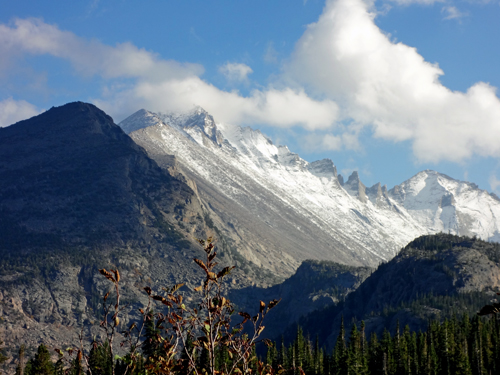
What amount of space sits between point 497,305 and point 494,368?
343 feet

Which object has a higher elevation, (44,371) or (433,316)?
(433,316)

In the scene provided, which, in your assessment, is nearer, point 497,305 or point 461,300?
point 497,305

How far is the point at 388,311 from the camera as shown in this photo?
646 ft

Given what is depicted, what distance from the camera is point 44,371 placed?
88.6 meters

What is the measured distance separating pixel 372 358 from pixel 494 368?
23734 millimetres

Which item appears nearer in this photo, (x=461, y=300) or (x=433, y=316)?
(x=433, y=316)

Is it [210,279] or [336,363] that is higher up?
[210,279]

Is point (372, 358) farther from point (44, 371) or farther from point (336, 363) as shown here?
point (44, 371)

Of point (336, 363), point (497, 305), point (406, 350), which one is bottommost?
point (336, 363)

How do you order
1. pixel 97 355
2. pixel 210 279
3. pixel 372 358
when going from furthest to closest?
1. pixel 372 358
2. pixel 97 355
3. pixel 210 279

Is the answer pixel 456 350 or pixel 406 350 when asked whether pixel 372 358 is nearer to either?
pixel 406 350

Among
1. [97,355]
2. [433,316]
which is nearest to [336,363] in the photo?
[97,355]

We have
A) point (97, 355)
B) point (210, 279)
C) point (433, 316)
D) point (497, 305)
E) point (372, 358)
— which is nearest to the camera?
point (497, 305)

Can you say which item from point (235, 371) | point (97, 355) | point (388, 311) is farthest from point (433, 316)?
point (235, 371)
